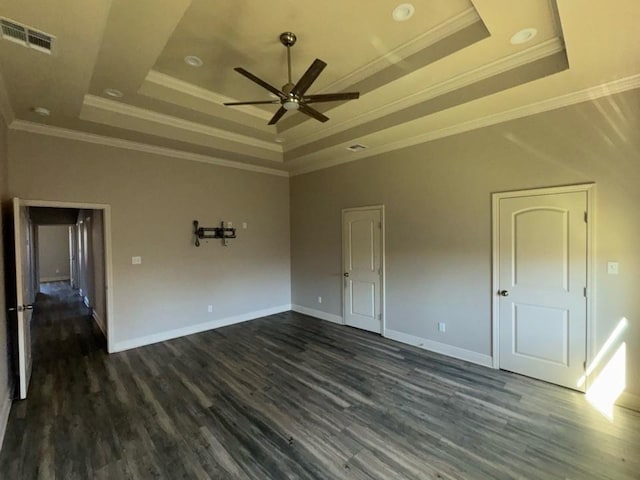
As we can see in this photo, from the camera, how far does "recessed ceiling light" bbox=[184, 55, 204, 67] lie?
9.73 feet

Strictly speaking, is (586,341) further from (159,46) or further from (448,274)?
(159,46)

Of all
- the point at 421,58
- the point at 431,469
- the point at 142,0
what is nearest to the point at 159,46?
the point at 142,0

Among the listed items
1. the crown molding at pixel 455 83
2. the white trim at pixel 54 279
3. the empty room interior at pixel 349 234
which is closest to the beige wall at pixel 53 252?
the white trim at pixel 54 279

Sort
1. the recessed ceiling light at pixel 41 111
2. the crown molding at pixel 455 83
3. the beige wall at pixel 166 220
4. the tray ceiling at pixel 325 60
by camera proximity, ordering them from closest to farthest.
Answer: the tray ceiling at pixel 325 60 < the crown molding at pixel 455 83 < the recessed ceiling light at pixel 41 111 < the beige wall at pixel 166 220

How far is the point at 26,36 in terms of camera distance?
203 cm

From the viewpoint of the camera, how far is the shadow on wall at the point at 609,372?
2.86 meters

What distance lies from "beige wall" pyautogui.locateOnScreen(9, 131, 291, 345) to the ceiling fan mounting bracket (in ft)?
9.88

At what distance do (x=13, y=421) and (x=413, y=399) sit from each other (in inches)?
145

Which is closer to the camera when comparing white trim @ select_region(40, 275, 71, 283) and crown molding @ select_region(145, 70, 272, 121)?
crown molding @ select_region(145, 70, 272, 121)

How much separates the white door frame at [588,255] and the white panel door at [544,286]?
0.03m

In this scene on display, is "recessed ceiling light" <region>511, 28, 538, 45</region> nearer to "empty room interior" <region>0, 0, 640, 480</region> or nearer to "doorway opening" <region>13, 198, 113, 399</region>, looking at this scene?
"empty room interior" <region>0, 0, 640, 480</region>

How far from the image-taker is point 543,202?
326cm

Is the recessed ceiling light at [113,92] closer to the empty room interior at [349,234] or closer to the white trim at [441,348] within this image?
the empty room interior at [349,234]

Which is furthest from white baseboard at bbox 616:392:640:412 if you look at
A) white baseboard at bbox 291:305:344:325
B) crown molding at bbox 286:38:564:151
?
white baseboard at bbox 291:305:344:325
